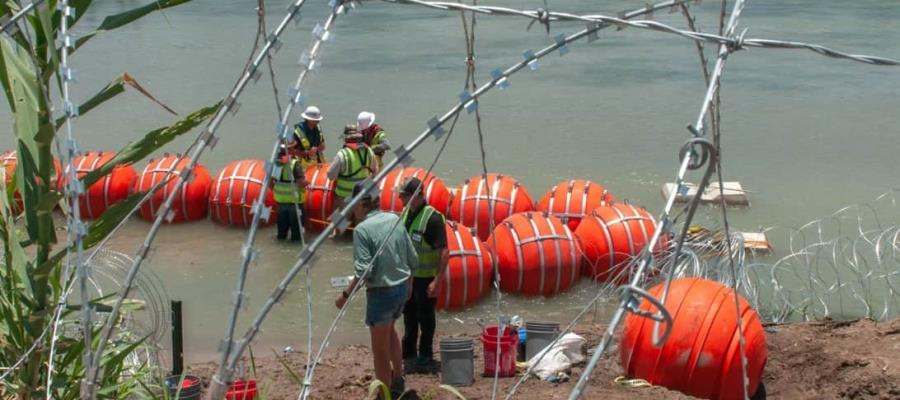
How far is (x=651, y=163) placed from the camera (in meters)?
16.5

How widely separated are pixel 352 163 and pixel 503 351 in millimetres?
4353

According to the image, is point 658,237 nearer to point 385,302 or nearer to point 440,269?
point 385,302

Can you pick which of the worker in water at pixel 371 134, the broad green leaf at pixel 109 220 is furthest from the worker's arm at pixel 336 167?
the broad green leaf at pixel 109 220

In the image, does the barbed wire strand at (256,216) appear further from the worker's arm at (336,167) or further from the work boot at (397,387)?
the worker's arm at (336,167)

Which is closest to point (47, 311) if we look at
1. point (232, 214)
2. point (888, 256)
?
point (232, 214)

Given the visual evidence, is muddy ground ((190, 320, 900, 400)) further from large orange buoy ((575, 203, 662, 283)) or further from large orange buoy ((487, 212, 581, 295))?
large orange buoy ((575, 203, 662, 283))

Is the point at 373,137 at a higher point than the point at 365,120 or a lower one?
A: lower

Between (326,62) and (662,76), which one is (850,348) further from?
(326,62)

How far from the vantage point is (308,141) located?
13.1 metres

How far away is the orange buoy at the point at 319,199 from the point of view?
12.8 m

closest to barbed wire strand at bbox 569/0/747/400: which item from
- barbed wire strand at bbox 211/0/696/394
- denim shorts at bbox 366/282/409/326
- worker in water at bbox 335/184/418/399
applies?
barbed wire strand at bbox 211/0/696/394

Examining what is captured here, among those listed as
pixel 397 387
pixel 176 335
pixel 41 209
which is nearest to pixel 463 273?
pixel 397 387

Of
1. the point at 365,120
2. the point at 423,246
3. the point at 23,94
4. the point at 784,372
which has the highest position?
the point at 23,94

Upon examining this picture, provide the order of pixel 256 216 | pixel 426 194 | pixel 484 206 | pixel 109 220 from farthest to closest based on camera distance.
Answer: pixel 426 194, pixel 484 206, pixel 109 220, pixel 256 216
